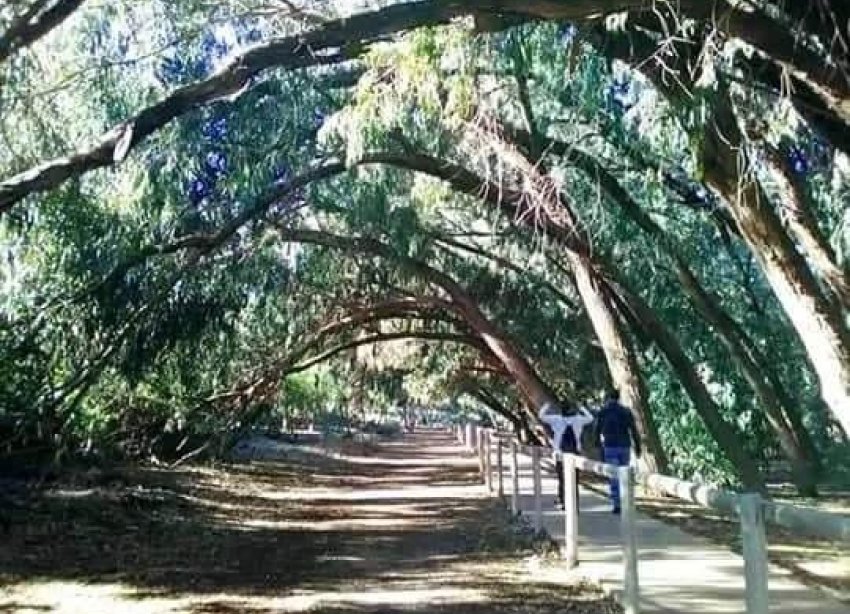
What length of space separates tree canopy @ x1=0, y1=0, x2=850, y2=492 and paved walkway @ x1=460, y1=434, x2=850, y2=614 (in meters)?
1.80

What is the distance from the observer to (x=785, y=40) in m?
7.91

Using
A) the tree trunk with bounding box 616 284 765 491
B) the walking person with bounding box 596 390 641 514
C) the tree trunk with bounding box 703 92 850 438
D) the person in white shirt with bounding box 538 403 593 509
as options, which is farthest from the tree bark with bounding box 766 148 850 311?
the tree trunk with bounding box 616 284 765 491

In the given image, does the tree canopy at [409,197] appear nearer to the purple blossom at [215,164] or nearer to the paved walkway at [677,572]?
the purple blossom at [215,164]

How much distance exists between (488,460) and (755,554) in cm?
2296

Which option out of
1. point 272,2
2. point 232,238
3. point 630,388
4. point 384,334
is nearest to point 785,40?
point 272,2

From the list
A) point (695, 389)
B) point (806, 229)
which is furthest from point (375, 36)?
point (695, 389)

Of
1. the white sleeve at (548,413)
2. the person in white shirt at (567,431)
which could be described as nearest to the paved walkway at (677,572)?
the person in white shirt at (567,431)

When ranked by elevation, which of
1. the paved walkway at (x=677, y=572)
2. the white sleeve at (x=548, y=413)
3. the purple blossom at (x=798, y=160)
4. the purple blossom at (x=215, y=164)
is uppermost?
the purple blossom at (x=215, y=164)

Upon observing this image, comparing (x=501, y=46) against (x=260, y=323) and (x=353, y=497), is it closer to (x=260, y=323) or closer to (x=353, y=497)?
(x=260, y=323)

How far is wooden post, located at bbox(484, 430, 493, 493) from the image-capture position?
2708 centimetres

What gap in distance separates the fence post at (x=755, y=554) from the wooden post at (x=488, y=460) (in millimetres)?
21142

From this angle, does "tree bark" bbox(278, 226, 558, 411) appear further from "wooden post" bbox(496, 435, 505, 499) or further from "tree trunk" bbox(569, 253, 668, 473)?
"tree trunk" bbox(569, 253, 668, 473)

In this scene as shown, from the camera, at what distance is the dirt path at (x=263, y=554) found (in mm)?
11930

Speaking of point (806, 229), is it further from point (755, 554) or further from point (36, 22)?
point (36, 22)
